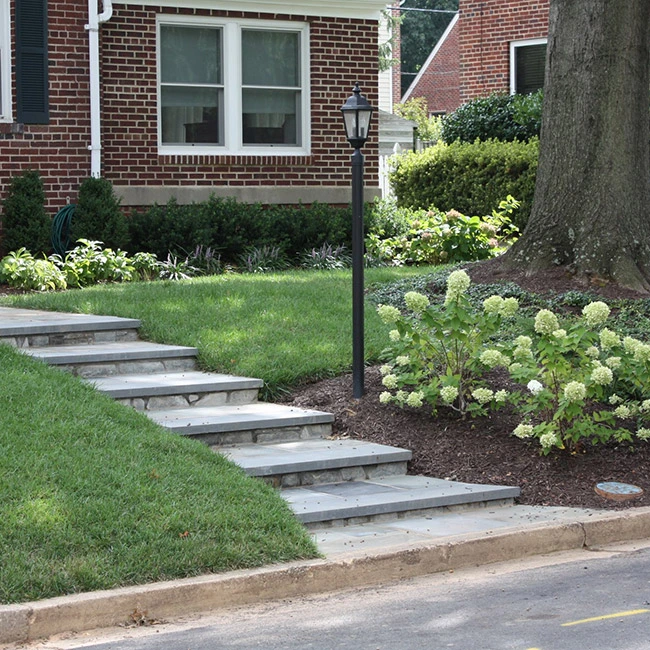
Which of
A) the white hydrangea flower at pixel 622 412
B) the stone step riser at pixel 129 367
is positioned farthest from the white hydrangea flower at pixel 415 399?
the stone step riser at pixel 129 367

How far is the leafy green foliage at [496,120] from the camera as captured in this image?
2172 centimetres

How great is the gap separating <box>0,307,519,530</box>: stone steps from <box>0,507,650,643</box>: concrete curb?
0.73 metres

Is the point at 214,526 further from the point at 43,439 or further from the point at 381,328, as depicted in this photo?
the point at 381,328

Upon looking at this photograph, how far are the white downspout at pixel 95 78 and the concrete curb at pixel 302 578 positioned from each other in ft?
32.8

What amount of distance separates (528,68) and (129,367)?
15.9m

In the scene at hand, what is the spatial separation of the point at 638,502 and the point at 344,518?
200cm

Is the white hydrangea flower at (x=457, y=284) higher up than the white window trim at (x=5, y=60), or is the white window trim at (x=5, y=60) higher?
the white window trim at (x=5, y=60)

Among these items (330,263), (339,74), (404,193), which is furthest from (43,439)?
(404,193)

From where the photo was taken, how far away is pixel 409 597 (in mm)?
6453

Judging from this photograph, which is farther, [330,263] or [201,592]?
[330,263]

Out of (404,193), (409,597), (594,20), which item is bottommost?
(409,597)

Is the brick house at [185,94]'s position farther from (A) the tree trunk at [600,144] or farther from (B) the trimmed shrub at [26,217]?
(A) the tree trunk at [600,144]

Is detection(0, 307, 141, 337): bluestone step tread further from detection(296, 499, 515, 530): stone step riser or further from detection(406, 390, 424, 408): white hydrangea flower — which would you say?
detection(296, 499, 515, 530): stone step riser

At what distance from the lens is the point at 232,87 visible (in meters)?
17.0
